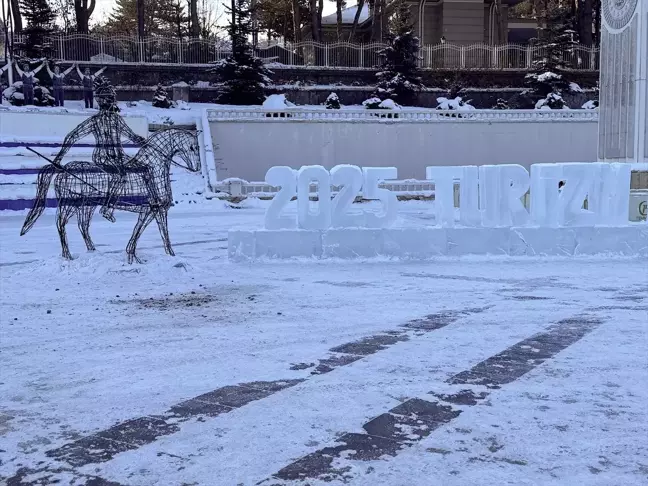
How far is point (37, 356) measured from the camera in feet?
19.4

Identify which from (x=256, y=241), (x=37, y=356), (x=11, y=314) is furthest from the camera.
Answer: (x=256, y=241)

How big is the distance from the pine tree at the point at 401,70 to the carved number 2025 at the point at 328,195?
23.0 m

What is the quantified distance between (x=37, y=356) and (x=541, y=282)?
546 centimetres

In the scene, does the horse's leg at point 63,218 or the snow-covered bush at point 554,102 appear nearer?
the horse's leg at point 63,218

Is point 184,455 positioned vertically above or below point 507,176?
below

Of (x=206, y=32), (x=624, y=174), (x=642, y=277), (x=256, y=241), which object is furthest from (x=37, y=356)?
(x=206, y=32)

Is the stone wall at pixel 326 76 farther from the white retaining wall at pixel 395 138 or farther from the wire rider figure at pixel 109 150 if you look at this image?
the wire rider figure at pixel 109 150

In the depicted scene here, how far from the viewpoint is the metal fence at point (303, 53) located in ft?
117

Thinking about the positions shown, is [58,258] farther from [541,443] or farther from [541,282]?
[541,443]

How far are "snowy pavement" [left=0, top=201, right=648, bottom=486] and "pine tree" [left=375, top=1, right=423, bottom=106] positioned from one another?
2458 centimetres

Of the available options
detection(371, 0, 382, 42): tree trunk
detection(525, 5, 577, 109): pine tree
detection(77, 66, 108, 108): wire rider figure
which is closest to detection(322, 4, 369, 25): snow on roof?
detection(371, 0, 382, 42): tree trunk

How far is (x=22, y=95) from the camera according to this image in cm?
2788

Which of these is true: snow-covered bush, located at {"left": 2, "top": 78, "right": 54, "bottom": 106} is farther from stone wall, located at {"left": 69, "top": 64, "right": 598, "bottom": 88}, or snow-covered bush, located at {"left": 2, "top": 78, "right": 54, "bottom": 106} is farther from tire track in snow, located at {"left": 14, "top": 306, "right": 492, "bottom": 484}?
tire track in snow, located at {"left": 14, "top": 306, "right": 492, "bottom": 484}

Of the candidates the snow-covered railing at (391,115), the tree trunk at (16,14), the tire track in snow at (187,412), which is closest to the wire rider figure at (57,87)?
the snow-covered railing at (391,115)
